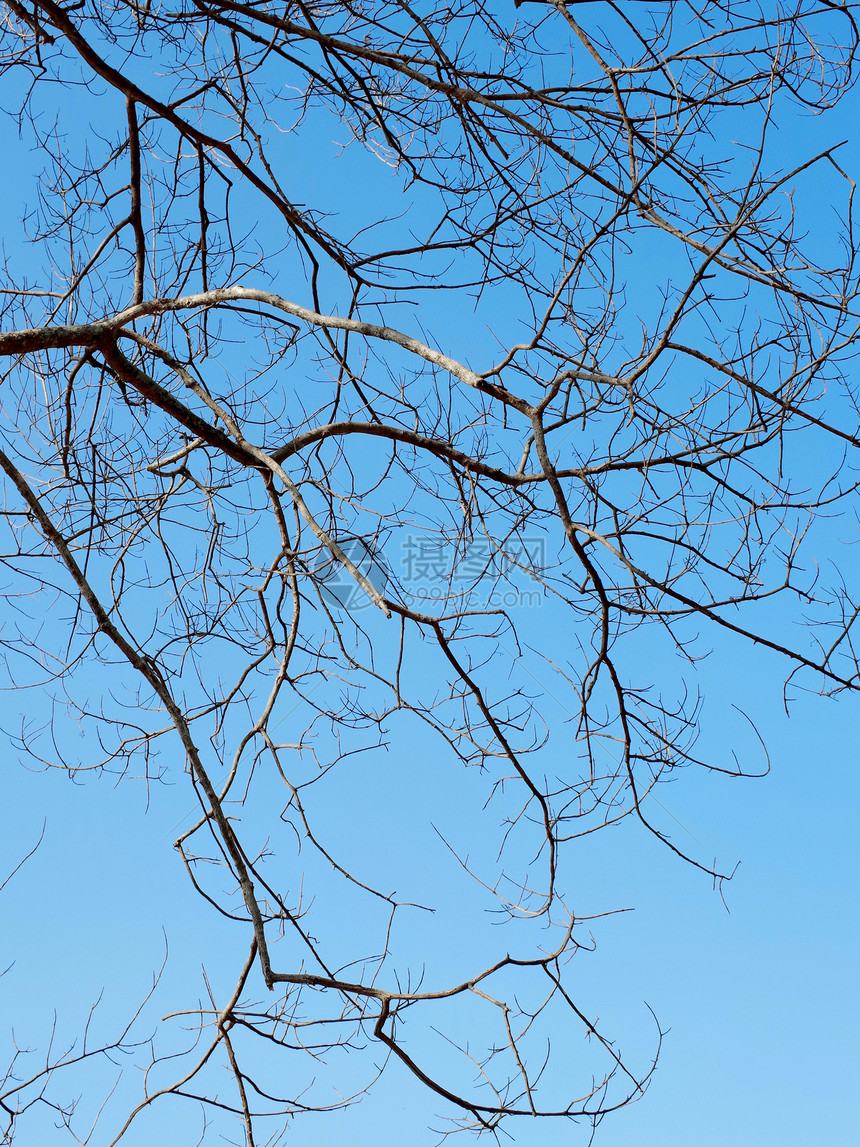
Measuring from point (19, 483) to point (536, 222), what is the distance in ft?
6.18

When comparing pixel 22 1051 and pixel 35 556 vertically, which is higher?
pixel 35 556

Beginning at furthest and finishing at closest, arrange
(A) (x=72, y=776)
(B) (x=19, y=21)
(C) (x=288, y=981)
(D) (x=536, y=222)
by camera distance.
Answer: (B) (x=19, y=21) < (D) (x=536, y=222) < (A) (x=72, y=776) < (C) (x=288, y=981)

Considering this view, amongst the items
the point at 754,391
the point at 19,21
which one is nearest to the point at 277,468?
the point at 754,391

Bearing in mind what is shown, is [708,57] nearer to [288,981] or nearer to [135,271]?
[135,271]

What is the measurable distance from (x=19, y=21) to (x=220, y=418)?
1.86 meters

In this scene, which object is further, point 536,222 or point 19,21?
point 19,21

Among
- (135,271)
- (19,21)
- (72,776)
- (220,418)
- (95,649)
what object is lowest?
(72,776)

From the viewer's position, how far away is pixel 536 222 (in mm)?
3492

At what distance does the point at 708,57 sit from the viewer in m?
3.13

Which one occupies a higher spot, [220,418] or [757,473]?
[220,418]

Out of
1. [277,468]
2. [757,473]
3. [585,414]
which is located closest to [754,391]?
[757,473]

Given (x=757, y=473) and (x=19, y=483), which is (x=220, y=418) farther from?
(x=757, y=473)

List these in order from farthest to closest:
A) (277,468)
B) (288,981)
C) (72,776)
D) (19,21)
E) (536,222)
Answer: (19,21)
(536,222)
(72,776)
(277,468)
(288,981)

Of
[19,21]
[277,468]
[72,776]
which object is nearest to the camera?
[277,468]
